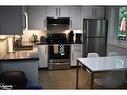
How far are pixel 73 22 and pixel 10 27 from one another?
229 centimetres

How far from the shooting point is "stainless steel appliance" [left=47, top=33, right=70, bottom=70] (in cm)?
391

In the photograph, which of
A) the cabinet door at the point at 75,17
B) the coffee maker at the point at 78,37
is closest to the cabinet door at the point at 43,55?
the coffee maker at the point at 78,37

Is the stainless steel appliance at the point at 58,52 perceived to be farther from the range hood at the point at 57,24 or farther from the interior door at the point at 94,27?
the interior door at the point at 94,27

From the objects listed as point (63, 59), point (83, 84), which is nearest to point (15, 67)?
point (83, 84)

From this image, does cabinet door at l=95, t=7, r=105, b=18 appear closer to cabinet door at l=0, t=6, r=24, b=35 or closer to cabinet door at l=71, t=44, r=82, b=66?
cabinet door at l=71, t=44, r=82, b=66

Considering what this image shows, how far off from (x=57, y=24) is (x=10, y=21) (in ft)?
6.83

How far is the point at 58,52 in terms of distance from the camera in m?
3.91

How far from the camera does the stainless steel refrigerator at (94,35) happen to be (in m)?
3.94

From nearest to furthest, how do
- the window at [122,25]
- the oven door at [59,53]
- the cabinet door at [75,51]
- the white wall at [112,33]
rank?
the window at [122,25], the white wall at [112,33], the oven door at [59,53], the cabinet door at [75,51]

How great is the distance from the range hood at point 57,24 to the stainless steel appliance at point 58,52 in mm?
197

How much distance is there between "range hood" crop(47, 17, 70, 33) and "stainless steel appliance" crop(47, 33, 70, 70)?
0.65 feet

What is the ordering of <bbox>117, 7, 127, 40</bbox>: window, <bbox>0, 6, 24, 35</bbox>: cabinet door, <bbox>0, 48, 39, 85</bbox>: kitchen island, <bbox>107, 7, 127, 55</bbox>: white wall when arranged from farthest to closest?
<bbox>107, 7, 127, 55</bbox>: white wall, <bbox>117, 7, 127, 40</bbox>: window, <bbox>0, 48, 39, 85</bbox>: kitchen island, <bbox>0, 6, 24, 35</bbox>: cabinet door

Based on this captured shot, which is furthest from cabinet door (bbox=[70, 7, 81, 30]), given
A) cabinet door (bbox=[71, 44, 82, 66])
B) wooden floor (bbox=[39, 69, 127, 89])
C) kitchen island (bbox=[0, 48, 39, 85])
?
kitchen island (bbox=[0, 48, 39, 85])
